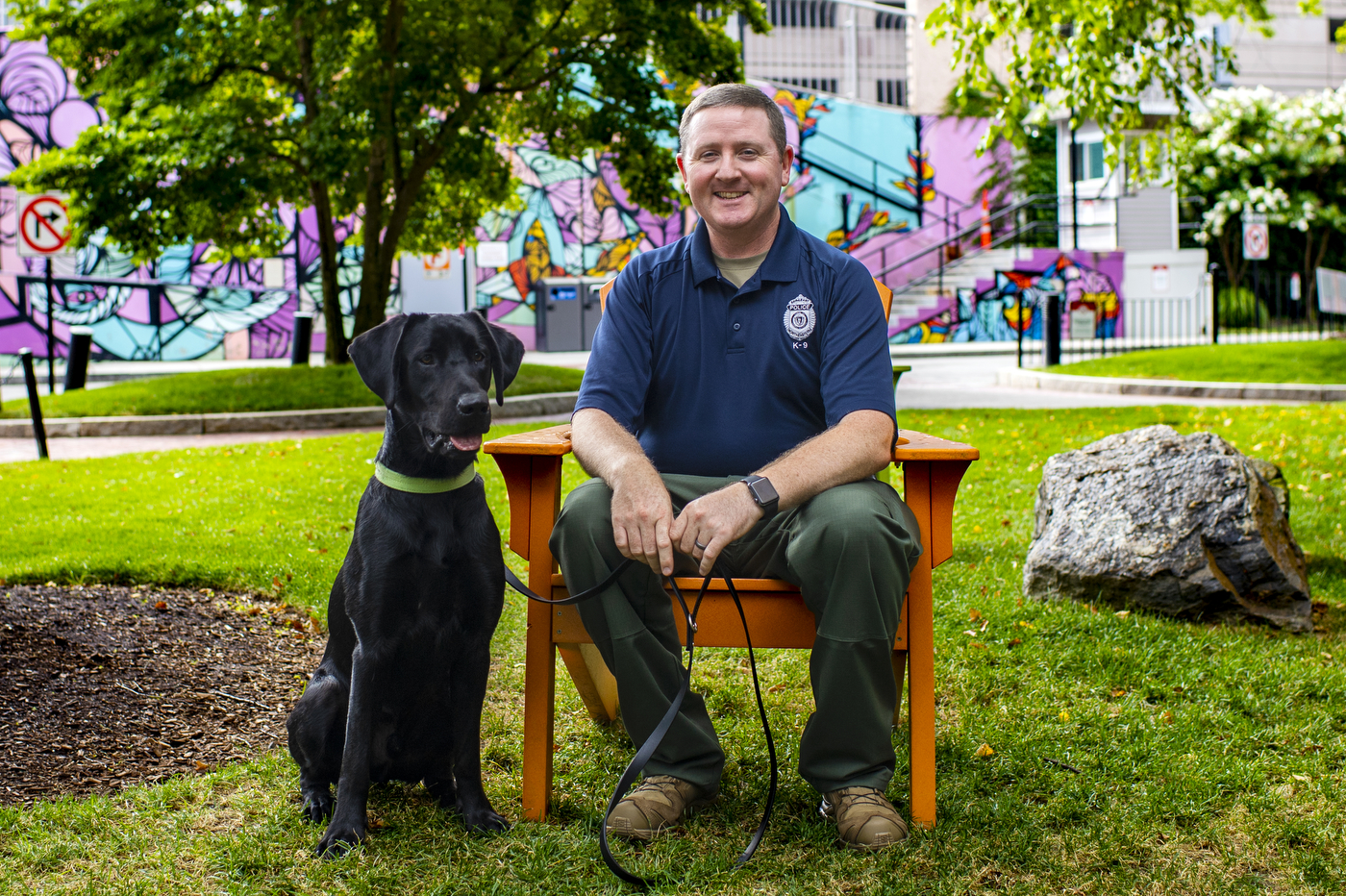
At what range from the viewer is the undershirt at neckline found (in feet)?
9.53

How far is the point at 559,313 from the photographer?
25391 mm

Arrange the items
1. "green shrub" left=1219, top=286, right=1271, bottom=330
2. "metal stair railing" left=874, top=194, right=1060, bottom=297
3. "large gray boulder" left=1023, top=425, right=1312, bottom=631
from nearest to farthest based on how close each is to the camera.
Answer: "large gray boulder" left=1023, top=425, right=1312, bottom=631, "metal stair railing" left=874, top=194, right=1060, bottom=297, "green shrub" left=1219, top=286, right=1271, bottom=330

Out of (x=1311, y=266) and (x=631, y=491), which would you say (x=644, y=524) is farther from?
(x=1311, y=266)

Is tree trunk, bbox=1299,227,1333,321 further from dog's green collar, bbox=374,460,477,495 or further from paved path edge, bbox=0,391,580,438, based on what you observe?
dog's green collar, bbox=374,460,477,495

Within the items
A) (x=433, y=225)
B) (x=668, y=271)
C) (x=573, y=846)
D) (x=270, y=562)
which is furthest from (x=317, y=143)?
(x=573, y=846)

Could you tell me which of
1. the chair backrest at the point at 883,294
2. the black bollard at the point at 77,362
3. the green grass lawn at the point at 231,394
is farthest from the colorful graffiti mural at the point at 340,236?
the chair backrest at the point at 883,294

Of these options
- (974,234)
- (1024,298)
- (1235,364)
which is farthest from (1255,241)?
(974,234)

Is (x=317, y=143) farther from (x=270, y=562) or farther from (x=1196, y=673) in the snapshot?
(x=1196, y=673)

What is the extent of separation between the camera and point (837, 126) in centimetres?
2825

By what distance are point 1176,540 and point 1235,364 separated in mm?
11546

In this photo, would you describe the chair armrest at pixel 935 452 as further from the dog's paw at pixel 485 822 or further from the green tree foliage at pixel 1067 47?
the green tree foliage at pixel 1067 47

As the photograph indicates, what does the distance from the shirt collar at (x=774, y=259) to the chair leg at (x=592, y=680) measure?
3.43 feet

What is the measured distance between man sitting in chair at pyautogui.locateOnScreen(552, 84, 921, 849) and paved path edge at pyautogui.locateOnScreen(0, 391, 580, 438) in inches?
316

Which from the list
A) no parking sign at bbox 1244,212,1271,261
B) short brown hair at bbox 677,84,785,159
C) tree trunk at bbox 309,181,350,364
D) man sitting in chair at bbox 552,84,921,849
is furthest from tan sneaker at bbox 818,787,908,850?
no parking sign at bbox 1244,212,1271,261
